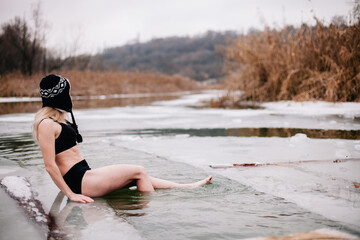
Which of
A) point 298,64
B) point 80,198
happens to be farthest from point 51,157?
point 298,64

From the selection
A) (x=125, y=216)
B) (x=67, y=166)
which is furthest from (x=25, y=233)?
(x=67, y=166)

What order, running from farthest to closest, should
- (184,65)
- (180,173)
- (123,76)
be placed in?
(184,65) → (123,76) → (180,173)

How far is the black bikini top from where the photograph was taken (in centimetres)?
247

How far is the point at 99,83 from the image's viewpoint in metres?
20.5

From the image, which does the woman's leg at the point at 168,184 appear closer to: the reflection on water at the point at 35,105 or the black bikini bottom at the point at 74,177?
the black bikini bottom at the point at 74,177

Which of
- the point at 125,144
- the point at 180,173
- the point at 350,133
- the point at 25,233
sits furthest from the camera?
the point at 350,133

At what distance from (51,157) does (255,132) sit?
3837 mm

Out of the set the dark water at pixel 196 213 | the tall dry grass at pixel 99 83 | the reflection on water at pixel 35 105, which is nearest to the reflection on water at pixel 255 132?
the dark water at pixel 196 213

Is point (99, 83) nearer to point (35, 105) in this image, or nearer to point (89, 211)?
point (35, 105)

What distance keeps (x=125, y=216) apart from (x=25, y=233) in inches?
22.1

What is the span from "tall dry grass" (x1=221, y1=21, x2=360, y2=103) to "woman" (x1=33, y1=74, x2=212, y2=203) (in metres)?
6.69

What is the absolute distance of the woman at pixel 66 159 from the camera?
93.0 inches

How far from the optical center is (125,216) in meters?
2.05

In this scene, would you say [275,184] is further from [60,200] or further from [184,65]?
[184,65]
